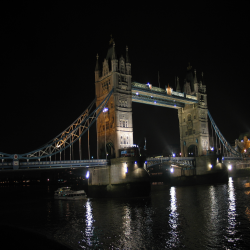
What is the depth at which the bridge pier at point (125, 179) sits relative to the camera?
1722 inches

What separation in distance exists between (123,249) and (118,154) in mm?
30750

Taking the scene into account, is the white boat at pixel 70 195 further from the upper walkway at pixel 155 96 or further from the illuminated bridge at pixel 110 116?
the upper walkway at pixel 155 96

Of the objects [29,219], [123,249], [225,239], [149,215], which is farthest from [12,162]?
[225,239]

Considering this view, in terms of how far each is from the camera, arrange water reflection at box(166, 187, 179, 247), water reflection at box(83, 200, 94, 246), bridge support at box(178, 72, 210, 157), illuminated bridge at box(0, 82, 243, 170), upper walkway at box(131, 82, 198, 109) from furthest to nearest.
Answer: bridge support at box(178, 72, 210, 157) < upper walkway at box(131, 82, 198, 109) < illuminated bridge at box(0, 82, 243, 170) < water reflection at box(83, 200, 94, 246) < water reflection at box(166, 187, 179, 247)

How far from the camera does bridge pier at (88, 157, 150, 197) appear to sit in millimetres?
43750

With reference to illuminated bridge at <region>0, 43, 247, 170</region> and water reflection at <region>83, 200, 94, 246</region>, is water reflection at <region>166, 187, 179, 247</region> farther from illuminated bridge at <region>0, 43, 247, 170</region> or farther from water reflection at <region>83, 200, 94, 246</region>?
illuminated bridge at <region>0, 43, 247, 170</region>

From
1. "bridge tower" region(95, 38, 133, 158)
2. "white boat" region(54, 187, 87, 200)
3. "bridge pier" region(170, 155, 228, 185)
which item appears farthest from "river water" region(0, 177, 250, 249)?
"bridge pier" region(170, 155, 228, 185)

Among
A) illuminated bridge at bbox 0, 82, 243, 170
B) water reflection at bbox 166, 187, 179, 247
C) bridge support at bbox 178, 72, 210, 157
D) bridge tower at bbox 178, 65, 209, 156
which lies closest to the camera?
water reflection at bbox 166, 187, 179, 247

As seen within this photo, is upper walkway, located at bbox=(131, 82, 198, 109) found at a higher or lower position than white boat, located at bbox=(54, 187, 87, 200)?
higher

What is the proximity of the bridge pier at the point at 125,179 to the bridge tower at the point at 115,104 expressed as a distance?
11.3ft

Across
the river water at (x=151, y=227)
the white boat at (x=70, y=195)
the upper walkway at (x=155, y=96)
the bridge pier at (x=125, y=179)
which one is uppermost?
the upper walkway at (x=155, y=96)

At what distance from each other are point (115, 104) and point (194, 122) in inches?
1199

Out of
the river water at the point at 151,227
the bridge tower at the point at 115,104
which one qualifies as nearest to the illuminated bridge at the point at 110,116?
the bridge tower at the point at 115,104

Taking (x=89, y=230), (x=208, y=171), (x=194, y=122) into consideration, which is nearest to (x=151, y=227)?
(x=89, y=230)
